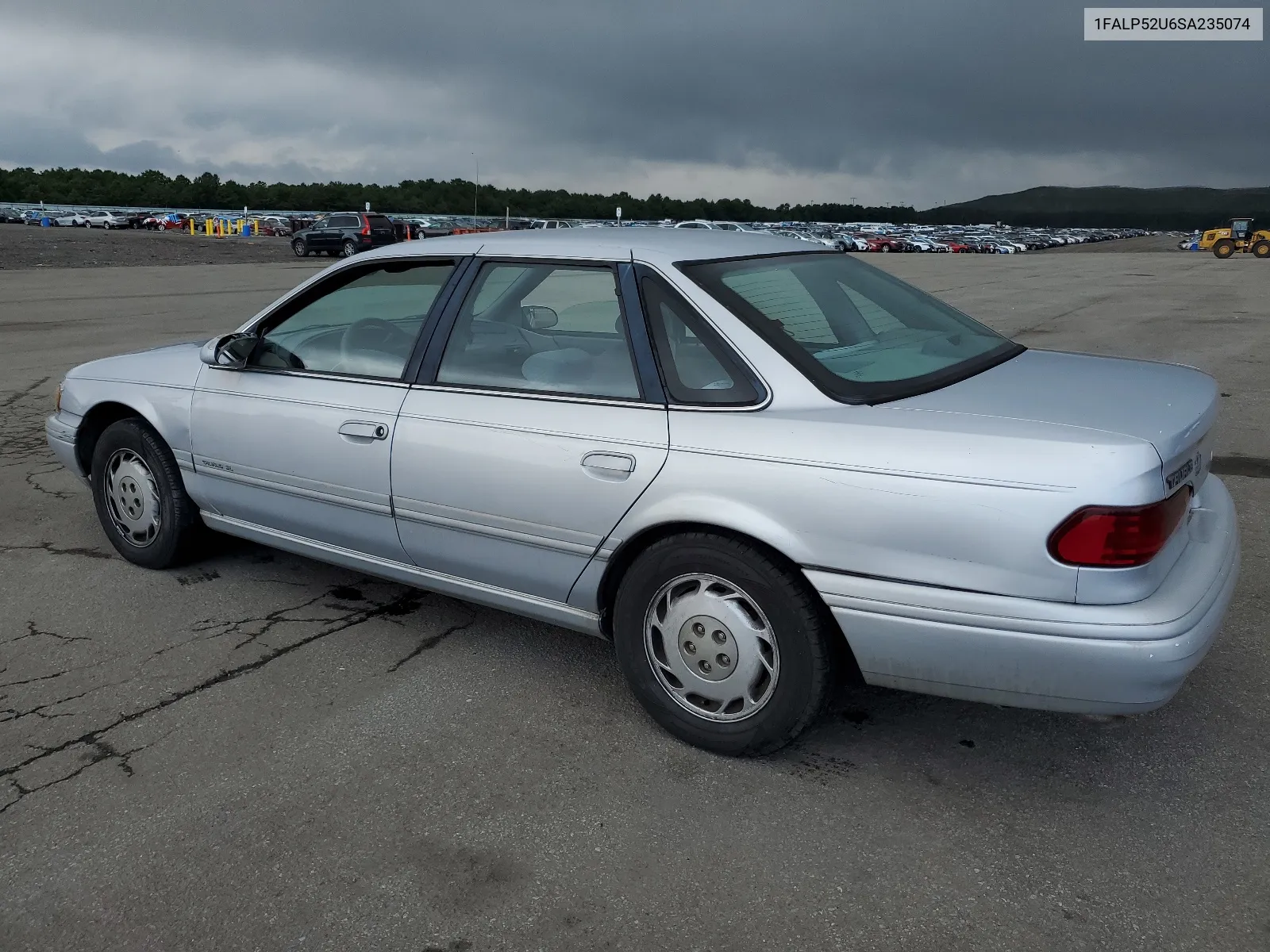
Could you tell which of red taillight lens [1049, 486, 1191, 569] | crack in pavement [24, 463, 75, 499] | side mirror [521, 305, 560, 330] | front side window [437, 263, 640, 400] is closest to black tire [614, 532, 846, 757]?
front side window [437, 263, 640, 400]

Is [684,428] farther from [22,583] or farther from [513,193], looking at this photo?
[513,193]

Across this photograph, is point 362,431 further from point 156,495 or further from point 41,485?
point 41,485

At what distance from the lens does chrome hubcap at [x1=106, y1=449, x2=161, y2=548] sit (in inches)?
178

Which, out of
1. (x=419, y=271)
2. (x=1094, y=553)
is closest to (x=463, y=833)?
(x=1094, y=553)

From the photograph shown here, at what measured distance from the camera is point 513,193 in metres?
146

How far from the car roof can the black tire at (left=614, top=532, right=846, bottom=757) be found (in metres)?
1.00

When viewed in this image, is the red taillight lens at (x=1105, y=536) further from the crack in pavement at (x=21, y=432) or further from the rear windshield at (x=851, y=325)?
the crack in pavement at (x=21, y=432)

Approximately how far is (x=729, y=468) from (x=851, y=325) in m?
0.90

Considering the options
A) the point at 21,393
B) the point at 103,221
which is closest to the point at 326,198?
the point at 103,221

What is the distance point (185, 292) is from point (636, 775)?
806 inches

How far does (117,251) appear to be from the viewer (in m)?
36.2

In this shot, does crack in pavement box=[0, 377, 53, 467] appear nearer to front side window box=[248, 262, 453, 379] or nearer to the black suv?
front side window box=[248, 262, 453, 379]

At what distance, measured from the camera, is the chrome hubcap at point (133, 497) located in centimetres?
453

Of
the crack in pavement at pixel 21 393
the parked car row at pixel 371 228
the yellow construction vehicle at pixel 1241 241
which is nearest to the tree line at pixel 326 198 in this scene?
the parked car row at pixel 371 228
